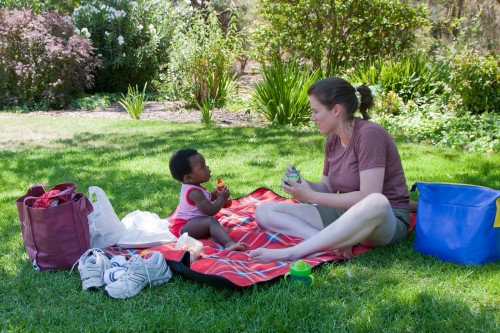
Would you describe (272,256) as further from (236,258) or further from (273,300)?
(273,300)

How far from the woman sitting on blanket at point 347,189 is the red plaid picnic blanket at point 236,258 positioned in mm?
83

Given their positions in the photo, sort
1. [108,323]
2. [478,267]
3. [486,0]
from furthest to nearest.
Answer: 1. [486,0]
2. [478,267]
3. [108,323]

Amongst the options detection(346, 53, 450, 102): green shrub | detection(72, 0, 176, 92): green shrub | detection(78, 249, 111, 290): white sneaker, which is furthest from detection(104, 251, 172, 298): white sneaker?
detection(72, 0, 176, 92): green shrub

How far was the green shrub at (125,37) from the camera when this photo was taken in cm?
1281

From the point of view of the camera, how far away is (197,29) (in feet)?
34.8

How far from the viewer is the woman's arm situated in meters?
3.36

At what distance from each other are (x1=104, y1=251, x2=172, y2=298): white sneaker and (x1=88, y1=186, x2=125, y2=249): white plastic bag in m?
Answer: 0.61

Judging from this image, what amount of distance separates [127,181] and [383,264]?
119 inches

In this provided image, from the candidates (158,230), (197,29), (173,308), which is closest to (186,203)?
(158,230)

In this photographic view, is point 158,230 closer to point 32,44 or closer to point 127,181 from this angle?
point 127,181

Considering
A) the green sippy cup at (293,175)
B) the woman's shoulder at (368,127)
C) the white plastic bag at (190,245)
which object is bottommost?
the white plastic bag at (190,245)

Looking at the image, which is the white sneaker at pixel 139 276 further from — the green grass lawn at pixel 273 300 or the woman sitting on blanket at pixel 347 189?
the woman sitting on blanket at pixel 347 189

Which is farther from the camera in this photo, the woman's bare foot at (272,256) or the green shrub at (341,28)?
the green shrub at (341,28)

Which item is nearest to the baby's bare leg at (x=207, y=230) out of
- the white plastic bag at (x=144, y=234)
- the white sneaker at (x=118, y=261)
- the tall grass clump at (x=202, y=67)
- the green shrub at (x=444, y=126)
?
the white plastic bag at (x=144, y=234)
